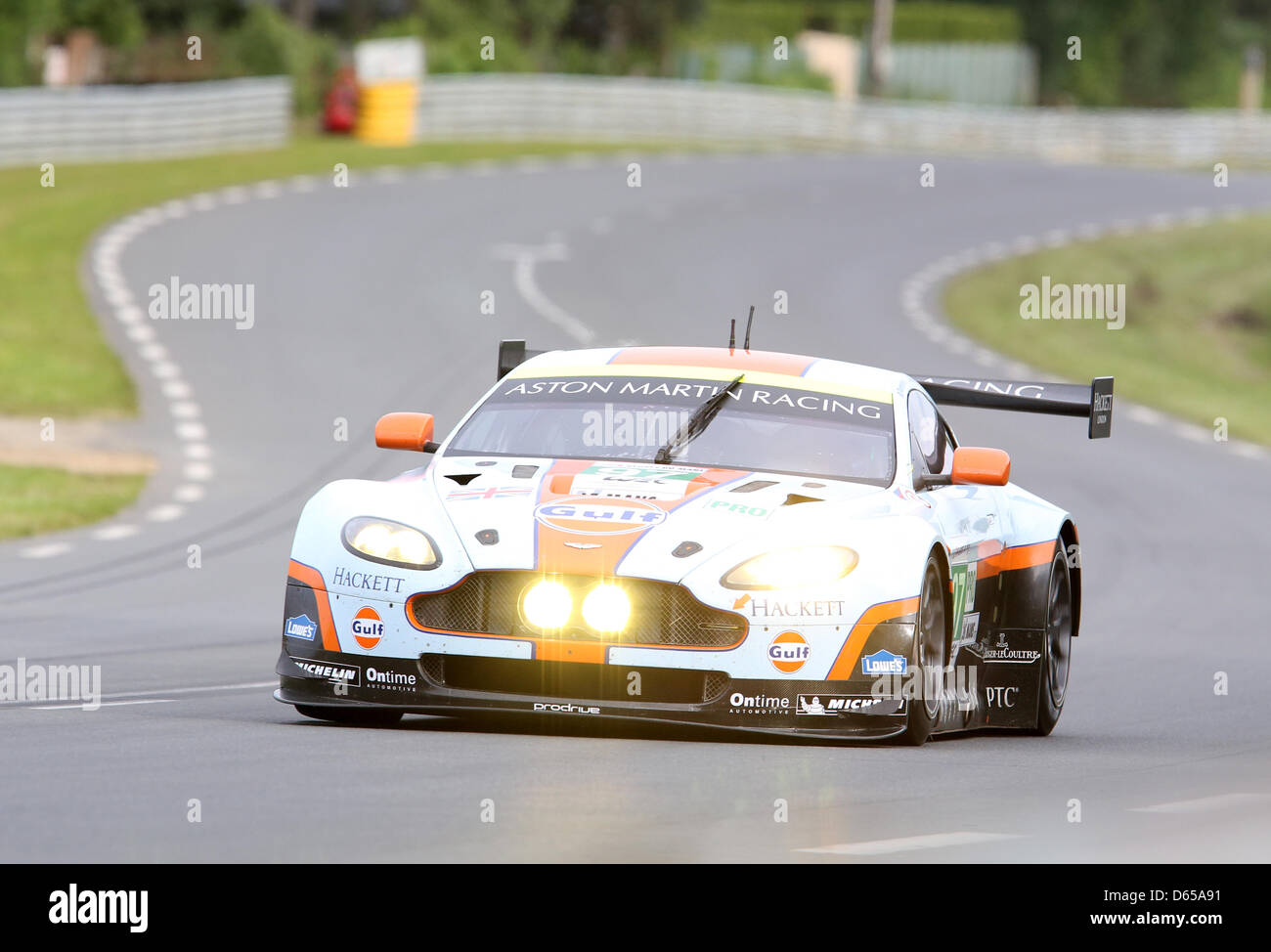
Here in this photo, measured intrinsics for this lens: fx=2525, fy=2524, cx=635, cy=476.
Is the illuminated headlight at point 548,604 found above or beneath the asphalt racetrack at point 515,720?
above

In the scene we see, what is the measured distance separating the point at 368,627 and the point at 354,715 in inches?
21.9

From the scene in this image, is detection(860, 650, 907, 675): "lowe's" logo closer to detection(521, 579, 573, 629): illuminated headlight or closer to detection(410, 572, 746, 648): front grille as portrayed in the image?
detection(410, 572, 746, 648): front grille

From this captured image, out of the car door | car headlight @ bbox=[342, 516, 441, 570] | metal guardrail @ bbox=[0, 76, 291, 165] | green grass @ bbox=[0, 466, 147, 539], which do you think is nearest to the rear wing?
the car door

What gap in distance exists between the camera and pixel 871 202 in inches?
1813

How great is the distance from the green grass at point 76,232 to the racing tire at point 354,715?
1402cm

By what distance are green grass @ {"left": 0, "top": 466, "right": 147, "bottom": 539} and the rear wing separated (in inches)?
299

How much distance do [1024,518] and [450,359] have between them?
16.0 m

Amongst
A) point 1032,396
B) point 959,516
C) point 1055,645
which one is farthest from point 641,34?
point 959,516

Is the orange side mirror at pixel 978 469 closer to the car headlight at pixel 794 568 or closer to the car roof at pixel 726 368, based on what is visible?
the car roof at pixel 726 368

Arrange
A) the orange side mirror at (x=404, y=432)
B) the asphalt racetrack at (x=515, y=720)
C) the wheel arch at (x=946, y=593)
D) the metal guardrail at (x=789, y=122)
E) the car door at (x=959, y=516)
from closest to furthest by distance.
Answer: the asphalt racetrack at (x=515, y=720)
the wheel arch at (x=946, y=593)
the car door at (x=959, y=516)
the orange side mirror at (x=404, y=432)
the metal guardrail at (x=789, y=122)

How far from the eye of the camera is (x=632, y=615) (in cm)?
806

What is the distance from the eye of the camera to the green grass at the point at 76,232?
23188 mm

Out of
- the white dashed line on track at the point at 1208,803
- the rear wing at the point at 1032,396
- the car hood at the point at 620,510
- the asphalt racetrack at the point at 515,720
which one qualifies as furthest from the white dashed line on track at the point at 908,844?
the rear wing at the point at 1032,396

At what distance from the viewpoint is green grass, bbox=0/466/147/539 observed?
1672 cm
